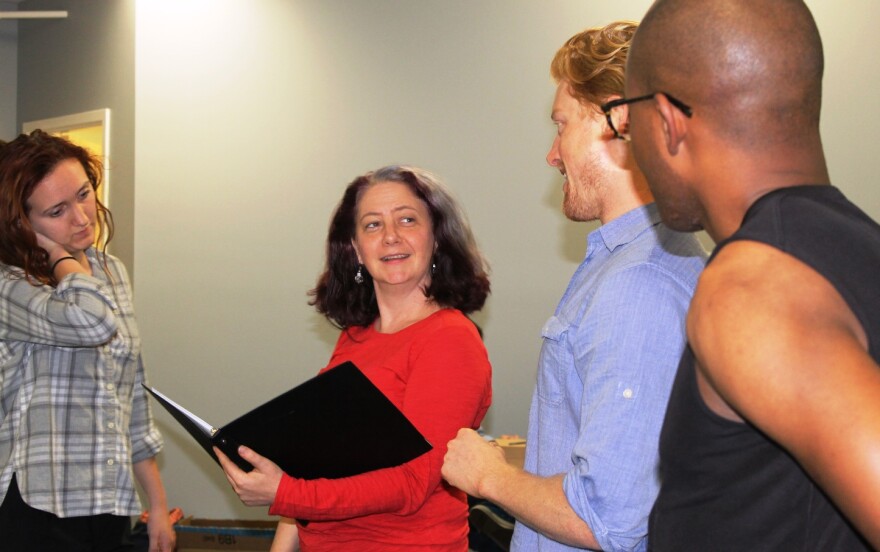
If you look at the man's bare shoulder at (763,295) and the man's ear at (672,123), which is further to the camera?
the man's ear at (672,123)

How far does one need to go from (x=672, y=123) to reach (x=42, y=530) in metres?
1.97

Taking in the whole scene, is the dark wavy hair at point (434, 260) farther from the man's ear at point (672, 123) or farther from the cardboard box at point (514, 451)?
the cardboard box at point (514, 451)

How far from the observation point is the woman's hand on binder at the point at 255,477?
1664 mm

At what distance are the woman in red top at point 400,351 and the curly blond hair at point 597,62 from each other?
24.8 inches

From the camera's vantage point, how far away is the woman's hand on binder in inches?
65.5

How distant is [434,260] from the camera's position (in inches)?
82.0

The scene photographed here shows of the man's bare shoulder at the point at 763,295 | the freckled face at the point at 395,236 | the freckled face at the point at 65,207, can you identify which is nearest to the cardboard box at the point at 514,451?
the freckled face at the point at 395,236

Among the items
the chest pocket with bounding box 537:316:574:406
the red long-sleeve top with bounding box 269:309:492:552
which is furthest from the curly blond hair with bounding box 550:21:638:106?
the red long-sleeve top with bounding box 269:309:492:552

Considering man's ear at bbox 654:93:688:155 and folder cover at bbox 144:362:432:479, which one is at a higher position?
man's ear at bbox 654:93:688:155

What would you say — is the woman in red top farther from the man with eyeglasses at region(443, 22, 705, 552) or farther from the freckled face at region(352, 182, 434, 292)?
the man with eyeglasses at region(443, 22, 705, 552)

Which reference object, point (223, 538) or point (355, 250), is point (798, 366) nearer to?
point (355, 250)

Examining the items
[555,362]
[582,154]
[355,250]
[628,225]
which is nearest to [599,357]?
[555,362]

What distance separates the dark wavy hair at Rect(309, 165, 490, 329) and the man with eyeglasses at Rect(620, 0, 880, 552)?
112 centimetres

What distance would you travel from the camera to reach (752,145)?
83 cm
